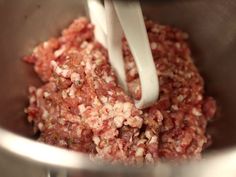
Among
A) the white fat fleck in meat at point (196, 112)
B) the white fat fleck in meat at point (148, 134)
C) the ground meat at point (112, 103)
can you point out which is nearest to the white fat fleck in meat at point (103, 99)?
the ground meat at point (112, 103)

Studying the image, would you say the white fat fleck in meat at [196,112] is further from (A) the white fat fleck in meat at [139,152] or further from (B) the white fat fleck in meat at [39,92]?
(B) the white fat fleck in meat at [39,92]

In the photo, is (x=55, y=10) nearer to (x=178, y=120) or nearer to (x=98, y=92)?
(x=98, y=92)

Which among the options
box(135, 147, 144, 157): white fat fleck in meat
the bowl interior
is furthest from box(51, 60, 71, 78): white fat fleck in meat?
box(135, 147, 144, 157): white fat fleck in meat

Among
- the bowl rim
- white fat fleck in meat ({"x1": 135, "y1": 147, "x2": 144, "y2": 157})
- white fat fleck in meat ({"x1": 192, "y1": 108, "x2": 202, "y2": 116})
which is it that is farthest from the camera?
white fat fleck in meat ({"x1": 192, "y1": 108, "x2": 202, "y2": 116})

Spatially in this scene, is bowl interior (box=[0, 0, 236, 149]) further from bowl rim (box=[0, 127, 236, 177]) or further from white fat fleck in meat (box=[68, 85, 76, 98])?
bowl rim (box=[0, 127, 236, 177])

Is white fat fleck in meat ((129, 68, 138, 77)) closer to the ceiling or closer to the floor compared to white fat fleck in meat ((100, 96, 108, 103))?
closer to the ceiling

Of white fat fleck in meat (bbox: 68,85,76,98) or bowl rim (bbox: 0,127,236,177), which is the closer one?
bowl rim (bbox: 0,127,236,177)

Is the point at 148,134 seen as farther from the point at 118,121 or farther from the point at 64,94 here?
the point at 64,94

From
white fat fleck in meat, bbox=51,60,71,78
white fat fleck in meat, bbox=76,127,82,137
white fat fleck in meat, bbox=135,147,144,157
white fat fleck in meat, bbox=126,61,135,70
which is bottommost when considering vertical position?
white fat fleck in meat, bbox=135,147,144,157

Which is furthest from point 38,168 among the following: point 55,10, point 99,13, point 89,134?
point 55,10
